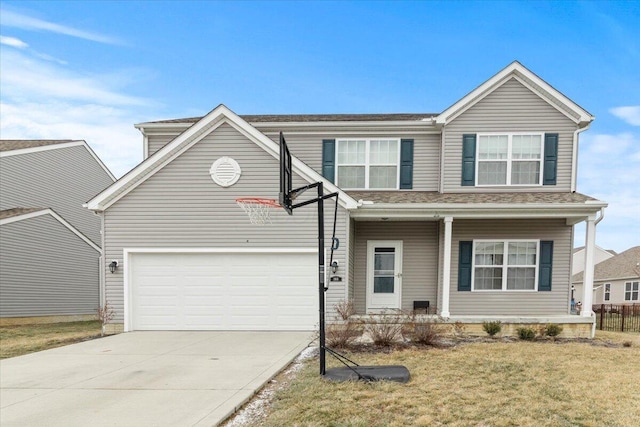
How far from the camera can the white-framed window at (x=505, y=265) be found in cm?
1107

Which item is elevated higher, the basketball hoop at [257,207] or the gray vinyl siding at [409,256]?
the basketball hoop at [257,207]

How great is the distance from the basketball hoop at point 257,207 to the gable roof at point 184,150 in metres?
1.13

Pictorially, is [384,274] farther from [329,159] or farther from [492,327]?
[329,159]

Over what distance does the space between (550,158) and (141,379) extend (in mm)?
11399

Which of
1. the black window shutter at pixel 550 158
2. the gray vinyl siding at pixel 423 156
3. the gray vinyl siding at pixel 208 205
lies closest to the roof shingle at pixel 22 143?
the gray vinyl siding at pixel 208 205

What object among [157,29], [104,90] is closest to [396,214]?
[157,29]

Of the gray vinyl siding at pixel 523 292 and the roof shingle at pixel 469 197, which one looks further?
the gray vinyl siding at pixel 523 292

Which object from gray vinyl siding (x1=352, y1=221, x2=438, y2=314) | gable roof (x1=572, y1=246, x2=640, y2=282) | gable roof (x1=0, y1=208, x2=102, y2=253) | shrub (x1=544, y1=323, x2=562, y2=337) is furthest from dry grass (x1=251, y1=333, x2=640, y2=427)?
gable roof (x1=572, y1=246, x2=640, y2=282)

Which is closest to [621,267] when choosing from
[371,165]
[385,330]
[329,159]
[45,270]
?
[371,165]

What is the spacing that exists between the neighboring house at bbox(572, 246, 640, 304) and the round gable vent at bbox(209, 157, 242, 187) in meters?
29.2

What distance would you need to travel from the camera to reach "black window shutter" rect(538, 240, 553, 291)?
10930 mm

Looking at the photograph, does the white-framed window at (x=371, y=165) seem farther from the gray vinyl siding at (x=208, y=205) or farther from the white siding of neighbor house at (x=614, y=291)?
the white siding of neighbor house at (x=614, y=291)

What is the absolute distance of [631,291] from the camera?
2694cm

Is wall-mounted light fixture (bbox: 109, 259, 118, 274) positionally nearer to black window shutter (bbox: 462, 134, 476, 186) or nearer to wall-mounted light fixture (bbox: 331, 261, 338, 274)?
wall-mounted light fixture (bbox: 331, 261, 338, 274)
